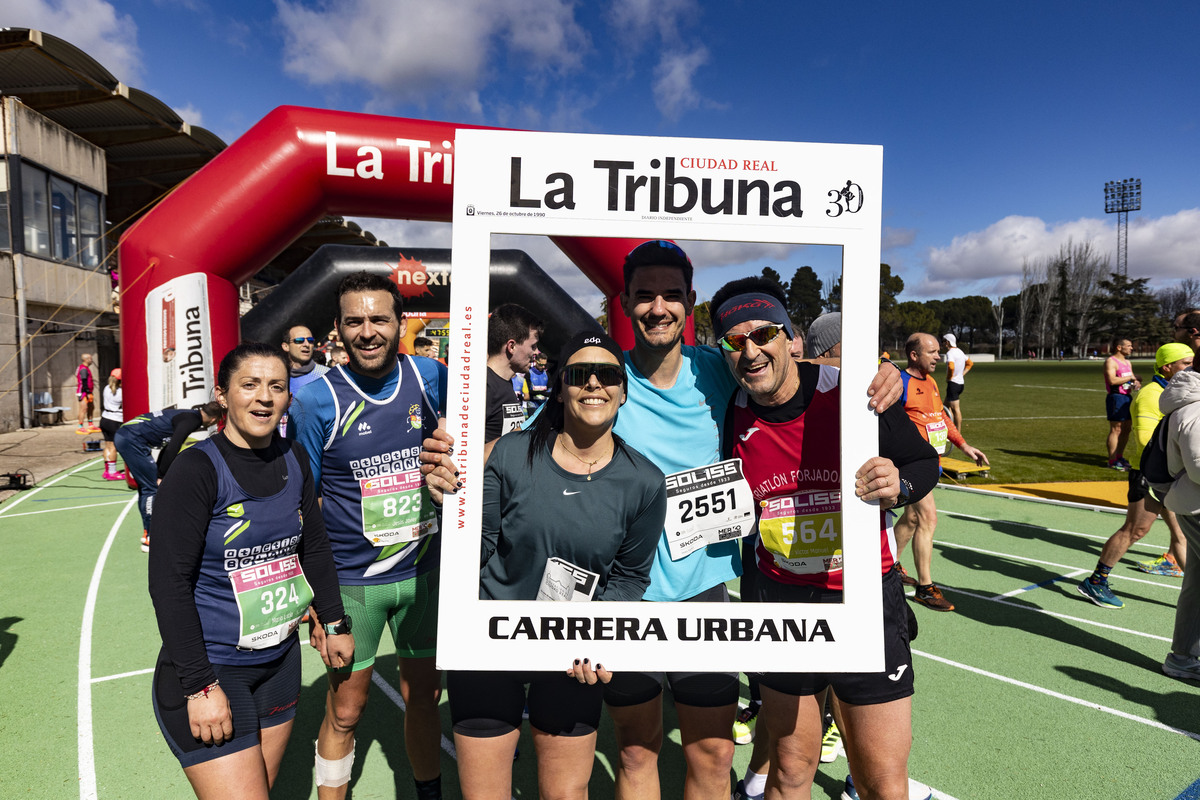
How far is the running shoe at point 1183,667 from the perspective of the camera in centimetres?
402

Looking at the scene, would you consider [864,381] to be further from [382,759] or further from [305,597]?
[382,759]

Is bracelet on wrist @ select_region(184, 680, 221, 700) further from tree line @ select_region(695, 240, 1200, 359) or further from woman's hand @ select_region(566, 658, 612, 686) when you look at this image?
tree line @ select_region(695, 240, 1200, 359)

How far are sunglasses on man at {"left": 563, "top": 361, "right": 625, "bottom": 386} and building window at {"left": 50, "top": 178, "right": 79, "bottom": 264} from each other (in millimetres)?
23029

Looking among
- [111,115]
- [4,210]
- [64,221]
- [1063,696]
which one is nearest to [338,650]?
[1063,696]

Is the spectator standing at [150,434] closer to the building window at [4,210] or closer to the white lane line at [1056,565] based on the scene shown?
the white lane line at [1056,565]

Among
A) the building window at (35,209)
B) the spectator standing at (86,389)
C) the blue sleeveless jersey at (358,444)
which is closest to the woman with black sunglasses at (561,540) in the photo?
the blue sleeveless jersey at (358,444)

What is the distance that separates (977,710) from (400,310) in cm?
404

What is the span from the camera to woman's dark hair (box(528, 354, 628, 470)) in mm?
2006

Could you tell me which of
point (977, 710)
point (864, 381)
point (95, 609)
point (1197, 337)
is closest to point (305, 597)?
point (864, 381)

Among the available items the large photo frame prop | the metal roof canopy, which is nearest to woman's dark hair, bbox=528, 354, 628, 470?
the large photo frame prop

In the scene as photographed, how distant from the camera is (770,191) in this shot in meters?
1.86

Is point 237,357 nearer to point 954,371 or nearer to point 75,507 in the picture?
point 75,507

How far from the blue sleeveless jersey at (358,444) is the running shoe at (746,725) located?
7.12 feet

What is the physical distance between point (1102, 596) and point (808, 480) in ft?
16.6
